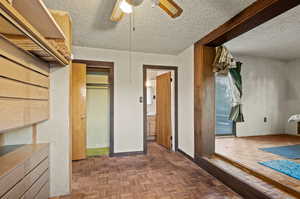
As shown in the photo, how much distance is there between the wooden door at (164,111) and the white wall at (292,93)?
3.89 meters

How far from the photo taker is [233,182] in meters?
2.10

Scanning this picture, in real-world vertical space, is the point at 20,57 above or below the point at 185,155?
above

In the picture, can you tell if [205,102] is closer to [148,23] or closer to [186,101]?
[186,101]

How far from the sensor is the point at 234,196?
1.96 metres

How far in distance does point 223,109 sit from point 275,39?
2066 mm

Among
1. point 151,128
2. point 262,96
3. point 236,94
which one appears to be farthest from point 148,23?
point 262,96

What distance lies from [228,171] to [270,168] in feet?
2.29

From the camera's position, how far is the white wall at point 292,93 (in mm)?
4615

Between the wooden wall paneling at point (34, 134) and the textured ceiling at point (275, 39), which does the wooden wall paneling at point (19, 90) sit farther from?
the textured ceiling at point (275, 39)

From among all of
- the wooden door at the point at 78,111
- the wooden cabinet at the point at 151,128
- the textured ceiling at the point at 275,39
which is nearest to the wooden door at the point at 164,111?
the wooden cabinet at the point at 151,128

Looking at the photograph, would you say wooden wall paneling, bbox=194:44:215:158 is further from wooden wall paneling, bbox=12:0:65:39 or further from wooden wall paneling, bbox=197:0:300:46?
wooden wall paneling, bbox=12:0:65:39

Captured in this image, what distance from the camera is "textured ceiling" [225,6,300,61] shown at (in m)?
2.33

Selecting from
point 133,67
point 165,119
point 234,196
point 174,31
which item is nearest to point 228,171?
point 234,196

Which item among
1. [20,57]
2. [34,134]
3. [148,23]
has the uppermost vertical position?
[148,23]
